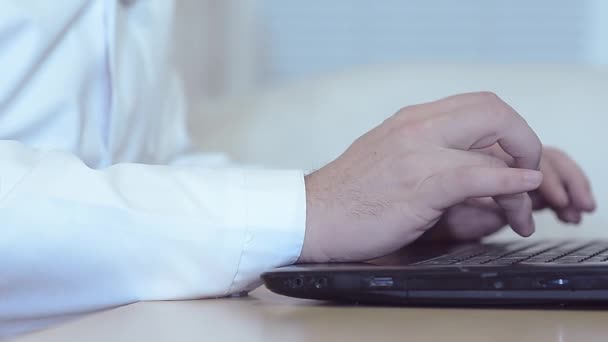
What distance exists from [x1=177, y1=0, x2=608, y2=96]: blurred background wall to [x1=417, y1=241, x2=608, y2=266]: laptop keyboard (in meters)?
1.46

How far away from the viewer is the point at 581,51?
7.08 ft

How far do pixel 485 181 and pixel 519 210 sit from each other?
0.08m

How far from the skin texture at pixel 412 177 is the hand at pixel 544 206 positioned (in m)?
0.15

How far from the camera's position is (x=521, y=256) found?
59 cm

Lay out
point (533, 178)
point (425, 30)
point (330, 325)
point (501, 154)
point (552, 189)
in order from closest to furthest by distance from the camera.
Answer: point (330, 325) → point (533, 178) → point (501, 154) → point (552, 189) → point (425, 30)

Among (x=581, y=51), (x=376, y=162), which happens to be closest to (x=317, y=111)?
(x=376, y=162)

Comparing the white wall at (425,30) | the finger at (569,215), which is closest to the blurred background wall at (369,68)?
the white wall at (425,30)

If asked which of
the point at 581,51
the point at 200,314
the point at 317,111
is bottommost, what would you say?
the point at 200,314

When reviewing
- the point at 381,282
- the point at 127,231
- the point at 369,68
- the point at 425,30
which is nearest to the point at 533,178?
the point at 381,282

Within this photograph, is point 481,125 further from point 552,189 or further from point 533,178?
point 552,189

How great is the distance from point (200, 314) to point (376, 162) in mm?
168

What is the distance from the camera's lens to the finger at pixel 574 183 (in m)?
0.84

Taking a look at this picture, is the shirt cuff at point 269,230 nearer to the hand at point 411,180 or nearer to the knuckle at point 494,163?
the hand at point 411,180

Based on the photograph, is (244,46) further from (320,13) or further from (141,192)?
(141,192)
